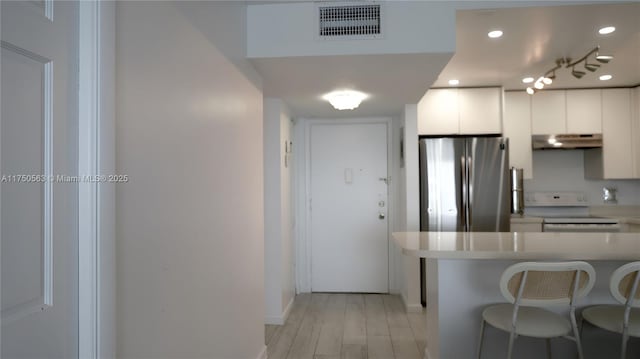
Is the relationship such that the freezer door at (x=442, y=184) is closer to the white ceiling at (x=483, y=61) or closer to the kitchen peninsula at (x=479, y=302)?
the white ceiling at (x=483, y=61)

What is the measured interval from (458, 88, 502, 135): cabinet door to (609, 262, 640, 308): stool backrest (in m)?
2.44

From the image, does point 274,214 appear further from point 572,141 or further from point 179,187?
point 572,141

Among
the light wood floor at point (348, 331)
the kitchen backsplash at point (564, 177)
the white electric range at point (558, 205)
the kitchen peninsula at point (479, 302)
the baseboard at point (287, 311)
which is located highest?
the kitchen backsplash at point (564, 177)

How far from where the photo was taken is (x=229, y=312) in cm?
223

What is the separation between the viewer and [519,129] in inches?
179

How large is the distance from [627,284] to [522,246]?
51cm

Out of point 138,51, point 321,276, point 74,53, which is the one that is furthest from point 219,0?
point 321,276

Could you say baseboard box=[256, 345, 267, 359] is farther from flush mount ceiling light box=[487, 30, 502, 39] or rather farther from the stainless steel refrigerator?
flush mount ceiling light box=[487, 30, 502, 39]

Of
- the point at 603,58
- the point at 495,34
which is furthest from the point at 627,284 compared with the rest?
the point at 603,58

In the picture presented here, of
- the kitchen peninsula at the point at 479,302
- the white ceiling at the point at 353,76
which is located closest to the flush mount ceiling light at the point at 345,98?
the white ceiling at the point at 353,76

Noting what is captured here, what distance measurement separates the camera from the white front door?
0.97m

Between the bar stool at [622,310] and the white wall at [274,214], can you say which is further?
the white wall at [274,214]

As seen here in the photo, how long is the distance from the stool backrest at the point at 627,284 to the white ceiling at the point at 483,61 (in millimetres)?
1512

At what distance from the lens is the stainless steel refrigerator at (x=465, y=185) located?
4.14m
